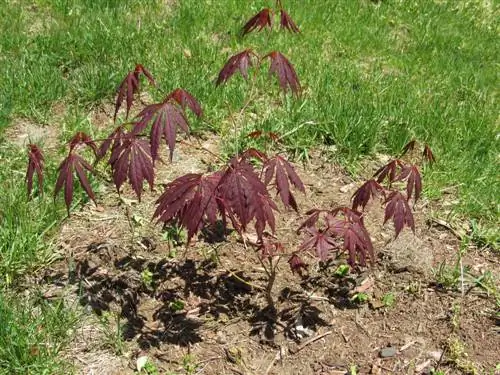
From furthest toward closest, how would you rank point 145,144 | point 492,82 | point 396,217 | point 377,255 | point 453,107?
1. point 492,82
2. point 453,107
3. point 377,255
4. point 396,217
5. point 145,144

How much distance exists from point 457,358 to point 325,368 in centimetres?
64

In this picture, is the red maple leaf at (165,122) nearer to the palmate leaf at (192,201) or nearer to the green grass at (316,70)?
the palmate leaf at (192,201)

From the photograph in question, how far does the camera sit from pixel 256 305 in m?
3.18

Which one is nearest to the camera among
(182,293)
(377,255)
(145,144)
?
(145,144)

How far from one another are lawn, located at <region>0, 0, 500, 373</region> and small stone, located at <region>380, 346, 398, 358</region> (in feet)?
3.45

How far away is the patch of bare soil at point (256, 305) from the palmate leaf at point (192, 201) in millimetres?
569

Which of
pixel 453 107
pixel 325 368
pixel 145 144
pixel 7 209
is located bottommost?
pixel 325 368

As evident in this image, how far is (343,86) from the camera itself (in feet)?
15.8

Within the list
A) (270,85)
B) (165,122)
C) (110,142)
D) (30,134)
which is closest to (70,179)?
(110,142)

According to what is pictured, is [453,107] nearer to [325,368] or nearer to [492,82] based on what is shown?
[492,82]

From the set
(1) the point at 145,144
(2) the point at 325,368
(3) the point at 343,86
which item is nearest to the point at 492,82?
(3) the point at 343,86

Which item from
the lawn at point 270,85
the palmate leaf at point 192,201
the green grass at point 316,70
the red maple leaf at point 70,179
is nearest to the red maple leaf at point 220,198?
the palmate leaf at point 192,201

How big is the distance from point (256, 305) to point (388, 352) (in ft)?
2.31

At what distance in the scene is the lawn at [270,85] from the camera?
3779 millimetres
